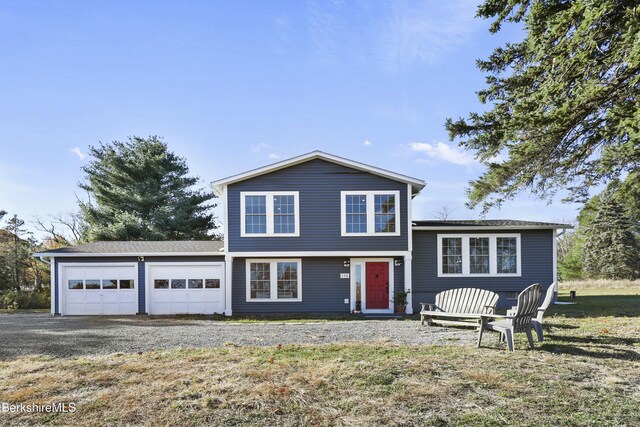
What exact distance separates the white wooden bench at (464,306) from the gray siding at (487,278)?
5129 mm

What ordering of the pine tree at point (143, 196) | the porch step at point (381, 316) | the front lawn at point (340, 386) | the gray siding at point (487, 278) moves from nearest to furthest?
the front lawn at point (340, 386) → the porch step at point (381, 316) → the gray siding at point (487, 278) → the pine tree at point (143, 196)

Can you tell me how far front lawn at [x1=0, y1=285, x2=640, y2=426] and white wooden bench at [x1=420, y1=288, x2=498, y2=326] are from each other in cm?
206

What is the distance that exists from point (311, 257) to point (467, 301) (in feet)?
23.5

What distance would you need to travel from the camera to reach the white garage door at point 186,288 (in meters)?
17.0

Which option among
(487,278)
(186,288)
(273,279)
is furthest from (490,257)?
(186,288)

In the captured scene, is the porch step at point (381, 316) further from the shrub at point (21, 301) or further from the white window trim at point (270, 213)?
the shrub at point (21, 301)

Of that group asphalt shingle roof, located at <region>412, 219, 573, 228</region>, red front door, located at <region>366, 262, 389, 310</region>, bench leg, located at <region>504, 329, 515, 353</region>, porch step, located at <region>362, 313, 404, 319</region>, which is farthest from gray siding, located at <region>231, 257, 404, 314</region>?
bench leg, located at <region>504, 329, 515, 353</region>

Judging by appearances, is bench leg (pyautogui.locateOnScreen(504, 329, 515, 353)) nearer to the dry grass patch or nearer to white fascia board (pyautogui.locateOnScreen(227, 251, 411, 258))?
the dry grass patch

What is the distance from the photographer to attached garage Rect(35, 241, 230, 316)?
1692 centimetres

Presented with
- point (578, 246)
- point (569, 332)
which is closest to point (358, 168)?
point (569, 332)

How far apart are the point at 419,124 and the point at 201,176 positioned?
74.6 ft

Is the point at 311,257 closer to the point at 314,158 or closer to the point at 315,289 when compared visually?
the point at 315,289

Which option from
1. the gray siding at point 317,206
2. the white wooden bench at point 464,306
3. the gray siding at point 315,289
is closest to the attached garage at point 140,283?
the gray siding at point 315,289

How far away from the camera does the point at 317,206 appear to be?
16328 mm
